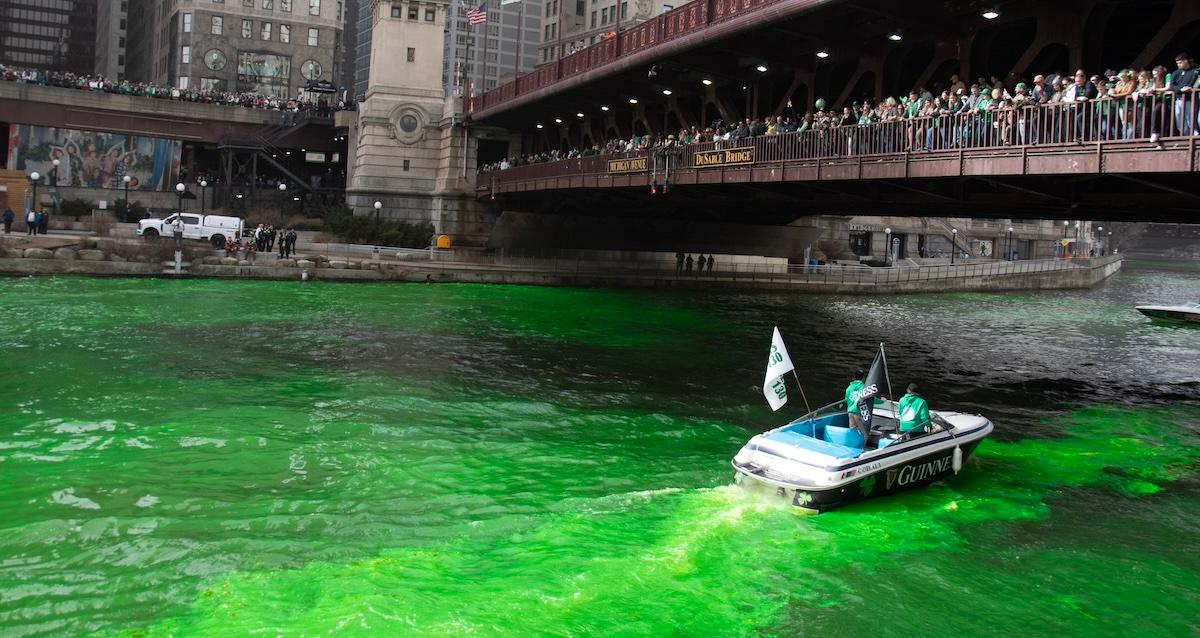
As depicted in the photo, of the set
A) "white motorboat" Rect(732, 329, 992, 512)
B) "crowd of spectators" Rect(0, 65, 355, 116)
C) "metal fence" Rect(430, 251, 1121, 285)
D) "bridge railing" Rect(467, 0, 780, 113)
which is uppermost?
"crowd of spectators" Rect(0, 65, 355, 116)

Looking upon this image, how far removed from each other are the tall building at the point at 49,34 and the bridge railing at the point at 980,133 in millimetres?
171332

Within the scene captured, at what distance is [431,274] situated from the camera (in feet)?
171

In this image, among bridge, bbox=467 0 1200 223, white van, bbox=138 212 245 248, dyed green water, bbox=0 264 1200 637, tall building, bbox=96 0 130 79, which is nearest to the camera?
dyed green water, bbox=0 264 1200 637

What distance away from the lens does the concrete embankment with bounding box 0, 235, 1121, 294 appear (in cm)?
4547

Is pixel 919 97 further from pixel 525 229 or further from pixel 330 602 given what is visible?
pixel 525 229

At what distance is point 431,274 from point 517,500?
37.4 meters

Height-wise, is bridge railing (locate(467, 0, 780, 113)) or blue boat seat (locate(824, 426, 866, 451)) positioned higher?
bridge railing (locate(467, 0, 780, 113))

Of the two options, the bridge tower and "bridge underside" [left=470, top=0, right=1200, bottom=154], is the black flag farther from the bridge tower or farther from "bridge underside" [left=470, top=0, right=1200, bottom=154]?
the bridge tower

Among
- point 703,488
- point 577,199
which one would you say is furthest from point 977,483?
point 577,199

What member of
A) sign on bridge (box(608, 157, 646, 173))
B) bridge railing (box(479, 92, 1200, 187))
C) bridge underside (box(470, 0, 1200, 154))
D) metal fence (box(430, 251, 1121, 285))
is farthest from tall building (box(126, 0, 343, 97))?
bridge railing (box(479, 92, 1200, 187))

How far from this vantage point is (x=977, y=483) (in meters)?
18.1

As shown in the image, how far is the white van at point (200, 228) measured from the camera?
5341 cm

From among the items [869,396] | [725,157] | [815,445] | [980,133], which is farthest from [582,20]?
[815,445]

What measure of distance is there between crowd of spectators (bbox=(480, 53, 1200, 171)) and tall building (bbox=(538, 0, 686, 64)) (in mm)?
85409
